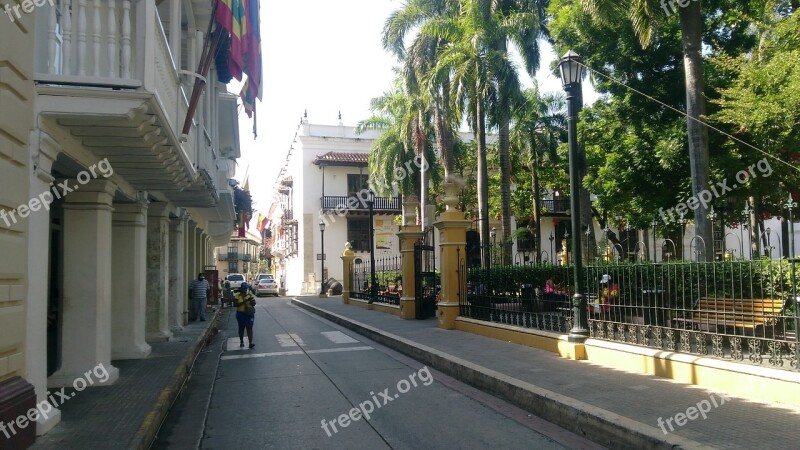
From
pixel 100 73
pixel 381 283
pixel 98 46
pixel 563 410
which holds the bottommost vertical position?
pixel 563 410

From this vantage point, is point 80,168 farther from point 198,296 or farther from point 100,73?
point 198,296

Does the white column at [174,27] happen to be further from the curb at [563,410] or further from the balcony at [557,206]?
the balcony at [557,206]

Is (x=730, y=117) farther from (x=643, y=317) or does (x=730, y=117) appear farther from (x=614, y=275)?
(x=643, y=317)

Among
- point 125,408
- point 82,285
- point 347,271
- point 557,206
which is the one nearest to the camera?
point 125,408

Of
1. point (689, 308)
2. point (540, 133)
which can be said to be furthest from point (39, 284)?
point (540, 133)

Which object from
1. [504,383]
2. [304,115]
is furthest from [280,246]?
[504,383]

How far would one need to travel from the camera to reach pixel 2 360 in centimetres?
521

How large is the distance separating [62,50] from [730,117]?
13.8m

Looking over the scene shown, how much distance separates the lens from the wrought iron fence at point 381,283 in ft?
70.9

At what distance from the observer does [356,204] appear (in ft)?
145

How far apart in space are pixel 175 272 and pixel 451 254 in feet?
23.8

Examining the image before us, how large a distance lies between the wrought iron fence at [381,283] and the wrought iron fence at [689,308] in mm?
8568

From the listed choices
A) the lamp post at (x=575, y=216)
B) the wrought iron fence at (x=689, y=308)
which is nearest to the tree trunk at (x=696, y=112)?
the wrought iron fence at (x=689, y=308)

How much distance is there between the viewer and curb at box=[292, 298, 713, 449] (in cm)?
579
